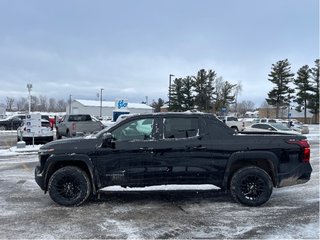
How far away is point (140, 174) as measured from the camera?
670 cm

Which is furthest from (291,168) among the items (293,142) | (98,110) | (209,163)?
(98,110)

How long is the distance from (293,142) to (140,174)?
9.71 ft

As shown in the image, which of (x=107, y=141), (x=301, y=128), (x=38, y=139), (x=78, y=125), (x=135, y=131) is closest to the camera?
(x=107, y=141)

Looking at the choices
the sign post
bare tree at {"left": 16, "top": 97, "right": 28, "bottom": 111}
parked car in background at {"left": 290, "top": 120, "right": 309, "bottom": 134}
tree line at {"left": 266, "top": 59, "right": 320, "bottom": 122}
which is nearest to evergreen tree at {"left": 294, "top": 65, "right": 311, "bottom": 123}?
tree line at {"left": 266, "top": 59, "right": 320, "bottom": 122}

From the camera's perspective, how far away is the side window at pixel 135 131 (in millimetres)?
6820

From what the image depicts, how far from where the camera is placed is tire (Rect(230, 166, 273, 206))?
6.77 metres

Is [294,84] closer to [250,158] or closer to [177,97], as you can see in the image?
[177,97]

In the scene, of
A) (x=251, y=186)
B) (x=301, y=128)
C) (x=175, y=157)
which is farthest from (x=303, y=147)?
(x=301, y=128)

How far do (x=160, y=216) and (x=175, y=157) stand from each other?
114 centimetres

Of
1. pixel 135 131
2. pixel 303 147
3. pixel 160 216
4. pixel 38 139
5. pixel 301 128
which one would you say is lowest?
pixel 160 216

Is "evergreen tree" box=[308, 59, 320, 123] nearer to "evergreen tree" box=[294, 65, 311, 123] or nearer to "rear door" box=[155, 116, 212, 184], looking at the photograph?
"evergreen tree" box=[294, 65, 311, 123]

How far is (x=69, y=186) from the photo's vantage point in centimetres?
677

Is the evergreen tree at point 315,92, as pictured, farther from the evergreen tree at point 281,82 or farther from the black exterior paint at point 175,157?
the black exterior paint at point 175,157

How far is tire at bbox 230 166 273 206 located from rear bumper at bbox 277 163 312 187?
0.85 ft
